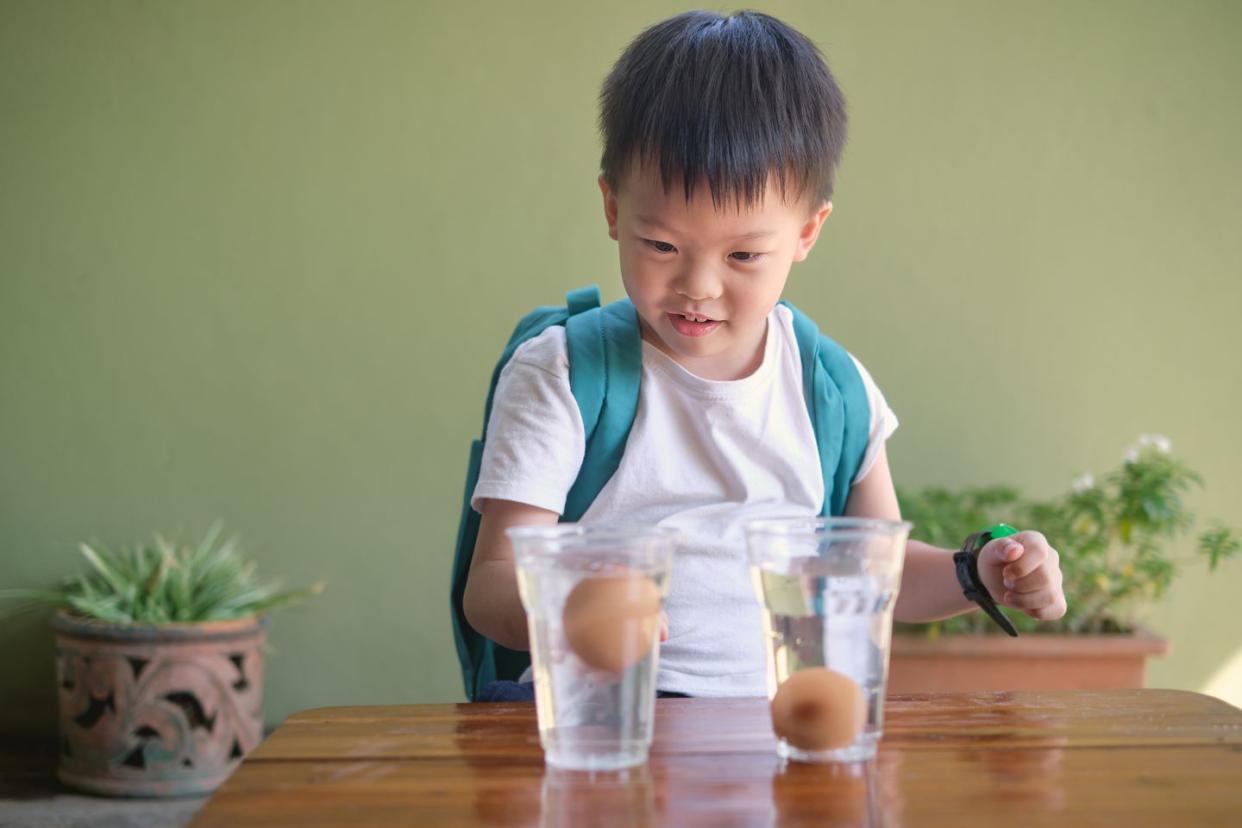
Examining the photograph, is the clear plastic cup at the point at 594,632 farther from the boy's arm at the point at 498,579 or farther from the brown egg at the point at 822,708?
the boy's arm at the point at 498,579

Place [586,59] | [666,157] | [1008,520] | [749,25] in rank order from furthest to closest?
[586,59] < [1008,520] < [749,25] < [666,157]

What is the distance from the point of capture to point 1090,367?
3006mm

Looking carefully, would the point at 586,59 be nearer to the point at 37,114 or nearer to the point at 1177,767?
the point at 37,114

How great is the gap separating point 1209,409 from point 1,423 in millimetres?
2755

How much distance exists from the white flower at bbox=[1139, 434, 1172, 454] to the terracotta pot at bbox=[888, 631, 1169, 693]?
18.7 inches

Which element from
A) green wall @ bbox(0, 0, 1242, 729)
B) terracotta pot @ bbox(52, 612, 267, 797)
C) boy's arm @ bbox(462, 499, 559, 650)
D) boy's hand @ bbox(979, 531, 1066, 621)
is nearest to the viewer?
boy's hand @ bbox(979, 531, 1066, 621)

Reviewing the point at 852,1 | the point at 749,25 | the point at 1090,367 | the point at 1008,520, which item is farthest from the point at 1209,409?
the point at 749,25

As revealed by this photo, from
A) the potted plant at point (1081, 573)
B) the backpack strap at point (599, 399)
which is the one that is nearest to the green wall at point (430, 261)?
the potted plant at point (1081, 573)

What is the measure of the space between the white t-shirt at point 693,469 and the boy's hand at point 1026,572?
27cm

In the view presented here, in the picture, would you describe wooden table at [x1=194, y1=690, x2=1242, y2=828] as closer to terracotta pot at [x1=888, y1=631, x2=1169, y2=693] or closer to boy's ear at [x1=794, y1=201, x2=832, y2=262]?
boy's ear at [x1=794, y1=201, x2=832, y2=262]

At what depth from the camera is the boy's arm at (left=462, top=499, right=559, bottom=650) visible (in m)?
1.14

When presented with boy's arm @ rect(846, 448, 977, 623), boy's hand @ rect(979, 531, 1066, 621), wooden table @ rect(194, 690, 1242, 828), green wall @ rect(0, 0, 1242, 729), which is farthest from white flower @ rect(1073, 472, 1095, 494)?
wooden table @ rect(194, 690, 1242, 828)

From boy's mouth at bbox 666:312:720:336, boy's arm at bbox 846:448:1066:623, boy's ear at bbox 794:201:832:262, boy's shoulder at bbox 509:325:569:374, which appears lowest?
boy's arm at bbox 846:448:1066:623

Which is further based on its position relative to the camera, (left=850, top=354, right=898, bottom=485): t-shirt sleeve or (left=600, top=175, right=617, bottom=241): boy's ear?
(left=850, top=354, right=898, bottom=485): t-shirt sleeve
